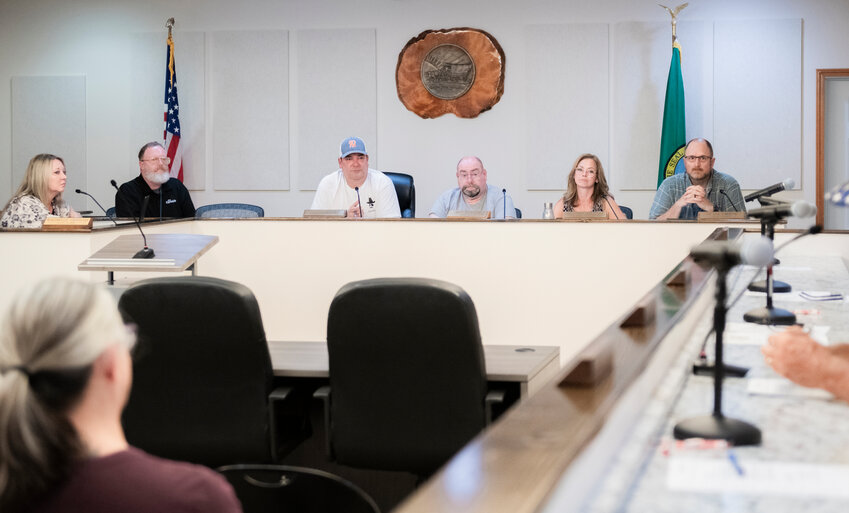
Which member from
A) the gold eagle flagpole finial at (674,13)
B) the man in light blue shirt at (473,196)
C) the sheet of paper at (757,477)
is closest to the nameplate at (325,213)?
the man in light blue shirt at (473,196)

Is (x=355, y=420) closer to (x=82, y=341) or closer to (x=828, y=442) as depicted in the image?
(x=828, y=442)

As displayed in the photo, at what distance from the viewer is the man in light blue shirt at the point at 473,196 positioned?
21.0 feet

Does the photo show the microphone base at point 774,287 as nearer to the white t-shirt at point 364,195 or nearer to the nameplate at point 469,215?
the nameplate at point 469,215

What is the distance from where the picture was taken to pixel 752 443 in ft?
4.58

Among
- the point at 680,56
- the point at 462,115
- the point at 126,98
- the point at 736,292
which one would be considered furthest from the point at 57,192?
the point at 680,56

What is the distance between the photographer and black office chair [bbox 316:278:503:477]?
8.38 feet

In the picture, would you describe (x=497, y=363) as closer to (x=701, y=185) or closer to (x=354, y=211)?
(x=354, y=211)

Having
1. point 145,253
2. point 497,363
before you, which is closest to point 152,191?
point 145,253

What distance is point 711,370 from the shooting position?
182 cm

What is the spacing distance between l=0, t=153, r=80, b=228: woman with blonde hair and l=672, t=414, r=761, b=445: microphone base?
456 centimetres

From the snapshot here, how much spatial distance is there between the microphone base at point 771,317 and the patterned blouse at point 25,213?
4.02 metres

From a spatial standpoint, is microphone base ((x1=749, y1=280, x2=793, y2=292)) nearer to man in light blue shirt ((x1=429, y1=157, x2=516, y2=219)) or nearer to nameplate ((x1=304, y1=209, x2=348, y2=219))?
nameplate ((x1=304, y1=209, x2=348, y2=219))

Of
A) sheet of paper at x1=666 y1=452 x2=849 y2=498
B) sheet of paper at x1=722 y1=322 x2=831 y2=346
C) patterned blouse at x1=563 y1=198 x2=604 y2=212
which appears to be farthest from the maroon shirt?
patterned blouse at x1=563 y1=198 x2=604 y2=212

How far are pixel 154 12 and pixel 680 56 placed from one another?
173 inches
